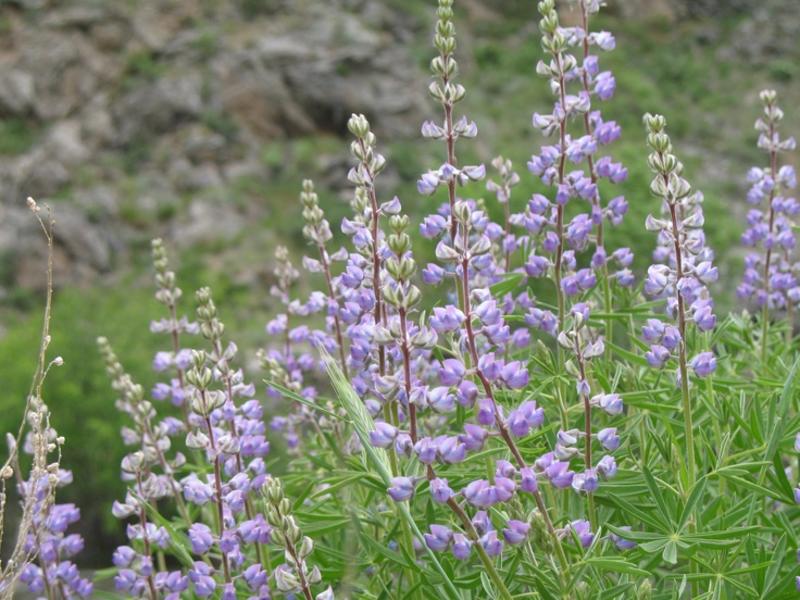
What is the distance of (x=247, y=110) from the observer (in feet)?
41.6

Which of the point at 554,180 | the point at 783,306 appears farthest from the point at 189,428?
the point at 783,306

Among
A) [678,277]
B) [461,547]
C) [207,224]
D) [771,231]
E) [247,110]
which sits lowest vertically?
Result: [207,224]

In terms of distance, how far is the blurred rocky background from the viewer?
34.9ft

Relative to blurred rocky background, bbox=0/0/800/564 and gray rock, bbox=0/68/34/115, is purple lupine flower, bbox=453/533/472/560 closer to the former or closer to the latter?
blurred rocky background, bbox=0/0/800/564

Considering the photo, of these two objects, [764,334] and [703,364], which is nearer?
[703,364]

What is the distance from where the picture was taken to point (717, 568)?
1365 mm

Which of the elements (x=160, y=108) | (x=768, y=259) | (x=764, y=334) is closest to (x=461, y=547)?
(x=764, y=334)

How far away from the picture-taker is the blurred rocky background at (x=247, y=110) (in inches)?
419

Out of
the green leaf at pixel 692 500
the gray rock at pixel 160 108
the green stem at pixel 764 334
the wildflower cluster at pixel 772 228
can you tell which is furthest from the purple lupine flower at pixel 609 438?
the gray rock at pixel 160 108

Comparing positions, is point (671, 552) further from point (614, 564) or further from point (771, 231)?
point (771, 231)

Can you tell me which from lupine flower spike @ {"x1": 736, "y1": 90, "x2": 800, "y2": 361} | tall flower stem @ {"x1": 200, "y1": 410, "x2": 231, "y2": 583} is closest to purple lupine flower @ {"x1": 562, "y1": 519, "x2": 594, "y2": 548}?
tall flower stem @ {"x1": 200, "y1": 410, "x2": 231, "y2": 583}

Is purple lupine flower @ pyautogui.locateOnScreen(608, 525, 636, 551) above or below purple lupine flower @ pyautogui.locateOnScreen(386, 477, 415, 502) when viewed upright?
below

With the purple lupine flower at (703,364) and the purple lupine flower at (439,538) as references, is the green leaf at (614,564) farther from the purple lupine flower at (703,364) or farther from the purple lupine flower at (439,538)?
the purple lupine flower at (703,364)

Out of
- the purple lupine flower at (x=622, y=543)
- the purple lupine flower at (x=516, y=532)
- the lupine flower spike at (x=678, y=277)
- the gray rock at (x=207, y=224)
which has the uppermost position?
the lupine flower spike at (x=678, y=277)
